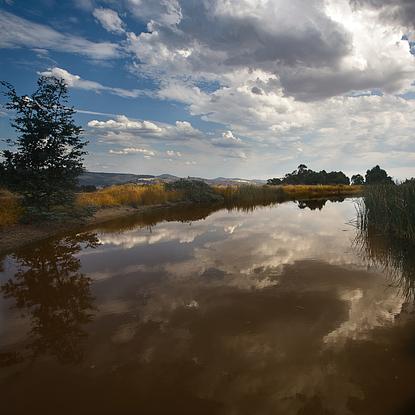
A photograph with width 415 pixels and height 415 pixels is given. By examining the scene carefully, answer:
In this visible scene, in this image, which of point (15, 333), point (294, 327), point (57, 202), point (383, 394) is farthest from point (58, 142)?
point (383, 394)

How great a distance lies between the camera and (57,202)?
49.5 ft

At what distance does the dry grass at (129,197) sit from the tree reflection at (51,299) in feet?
37.4

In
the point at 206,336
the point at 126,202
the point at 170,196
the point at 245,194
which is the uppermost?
the point at 245,194

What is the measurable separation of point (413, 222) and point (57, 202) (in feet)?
51.3

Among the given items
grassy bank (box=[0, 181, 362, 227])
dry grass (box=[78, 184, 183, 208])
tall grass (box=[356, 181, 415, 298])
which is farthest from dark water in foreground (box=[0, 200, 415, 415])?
dry grass (box=[78, 184, 183, 208])

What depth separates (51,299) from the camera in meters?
6.62

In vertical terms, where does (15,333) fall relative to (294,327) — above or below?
below

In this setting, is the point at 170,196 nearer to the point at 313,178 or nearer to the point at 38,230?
the point at 38,230

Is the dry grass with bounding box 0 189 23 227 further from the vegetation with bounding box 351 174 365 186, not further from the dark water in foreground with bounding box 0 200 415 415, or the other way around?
the vegetation with bounding box 351 174 365 186

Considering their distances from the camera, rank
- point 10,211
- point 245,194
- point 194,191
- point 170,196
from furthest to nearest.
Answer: point 245,194
point 194,191
point 170,196
point 10,211

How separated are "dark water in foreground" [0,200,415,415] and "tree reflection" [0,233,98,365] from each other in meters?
0.03

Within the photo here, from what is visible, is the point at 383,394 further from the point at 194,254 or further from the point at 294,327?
the point at 194,254

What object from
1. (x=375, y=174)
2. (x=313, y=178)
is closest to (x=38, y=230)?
(x=313, y=178)

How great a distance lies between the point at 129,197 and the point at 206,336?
2244 centimetres
